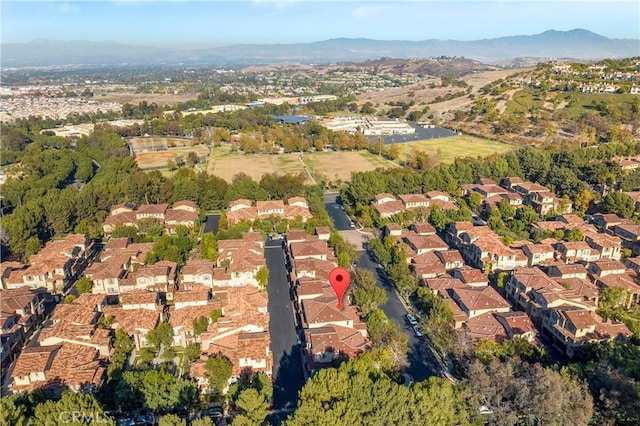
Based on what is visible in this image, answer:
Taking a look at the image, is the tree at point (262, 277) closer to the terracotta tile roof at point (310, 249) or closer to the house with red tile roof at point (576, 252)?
the terracotta tile roof at point (310, 249)

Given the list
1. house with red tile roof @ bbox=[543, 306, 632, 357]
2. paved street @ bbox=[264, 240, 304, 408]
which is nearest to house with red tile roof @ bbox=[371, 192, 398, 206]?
paved street @ bbox=[264, 240, 304, 408]

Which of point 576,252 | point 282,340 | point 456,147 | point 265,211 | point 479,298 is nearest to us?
point 282,340

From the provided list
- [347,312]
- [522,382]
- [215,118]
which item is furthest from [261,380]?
[215,118]

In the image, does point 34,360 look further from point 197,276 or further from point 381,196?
point 381,196

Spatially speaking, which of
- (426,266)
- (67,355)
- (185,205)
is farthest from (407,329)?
(185,205)

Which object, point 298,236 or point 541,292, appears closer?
point 541,292

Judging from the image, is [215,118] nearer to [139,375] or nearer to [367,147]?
[367,147]
